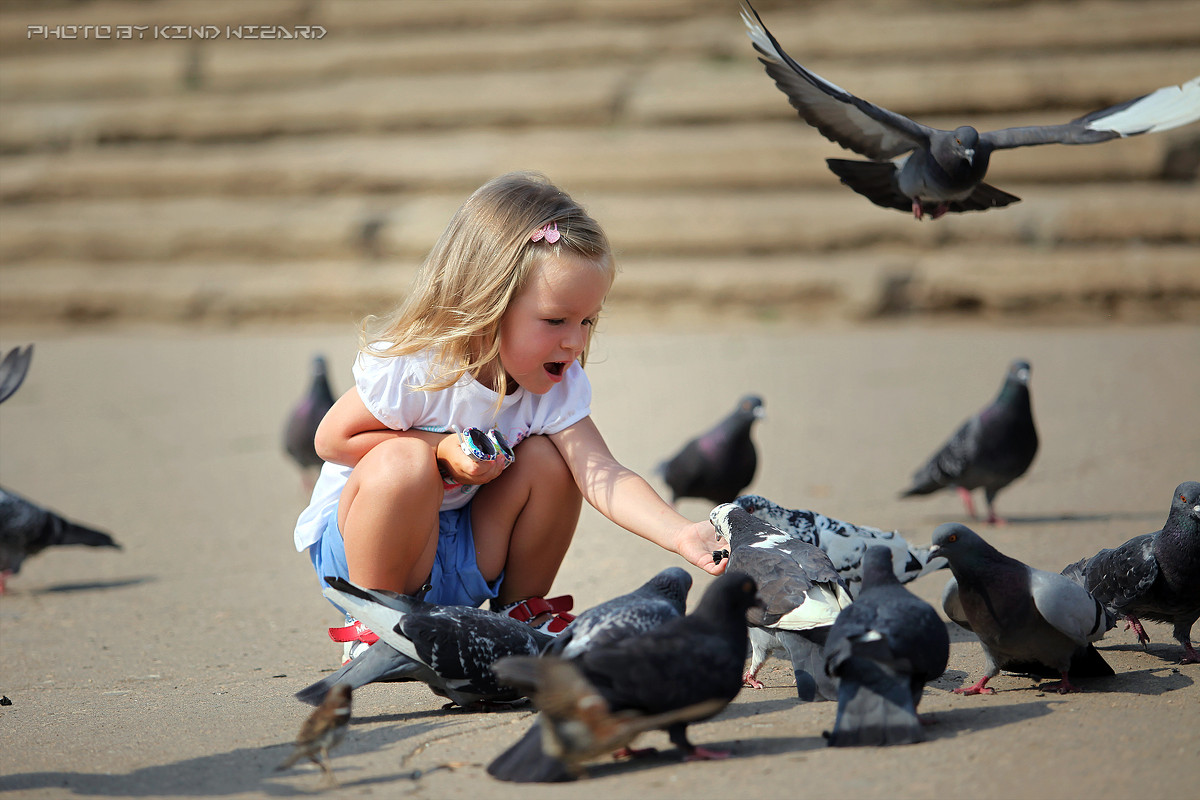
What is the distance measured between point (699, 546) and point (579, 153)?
352 inches

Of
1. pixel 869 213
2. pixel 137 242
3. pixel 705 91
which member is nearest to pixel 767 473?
pixel 869 213

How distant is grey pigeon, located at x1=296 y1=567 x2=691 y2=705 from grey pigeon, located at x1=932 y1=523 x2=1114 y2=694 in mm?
638

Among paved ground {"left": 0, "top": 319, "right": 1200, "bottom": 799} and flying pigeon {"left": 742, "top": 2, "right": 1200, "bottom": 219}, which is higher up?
flying pigeon {"left": 742, "top": 2, "right": 1200, "bottom": 219}

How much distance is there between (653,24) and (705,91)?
1.31 metres

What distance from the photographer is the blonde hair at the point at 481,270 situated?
2877mm

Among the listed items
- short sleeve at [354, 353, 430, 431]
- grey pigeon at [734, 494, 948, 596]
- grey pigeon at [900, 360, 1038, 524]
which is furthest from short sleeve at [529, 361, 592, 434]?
grey pigeon at [900, 360, 1038, 524]

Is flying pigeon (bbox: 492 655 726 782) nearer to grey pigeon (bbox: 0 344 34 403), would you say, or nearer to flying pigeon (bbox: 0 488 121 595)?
grey pigeon (bbox: 0 344 34 403)

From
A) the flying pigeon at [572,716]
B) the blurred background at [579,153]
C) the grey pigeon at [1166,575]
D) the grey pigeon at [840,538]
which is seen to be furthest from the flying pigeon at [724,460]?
the blurred background at [579,153]

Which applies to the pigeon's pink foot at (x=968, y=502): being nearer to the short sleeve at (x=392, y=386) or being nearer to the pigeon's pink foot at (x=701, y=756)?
the short sleeve at (x=392, y=386)

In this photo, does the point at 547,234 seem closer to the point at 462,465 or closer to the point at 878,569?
the point at 462,465

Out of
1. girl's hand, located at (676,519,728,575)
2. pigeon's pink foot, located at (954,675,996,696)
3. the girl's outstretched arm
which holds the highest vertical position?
the girl's outstretched arm

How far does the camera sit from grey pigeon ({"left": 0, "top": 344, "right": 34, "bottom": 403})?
109 inches

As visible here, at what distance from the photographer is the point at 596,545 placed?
467 cm

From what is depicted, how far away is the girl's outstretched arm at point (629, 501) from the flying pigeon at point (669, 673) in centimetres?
58
